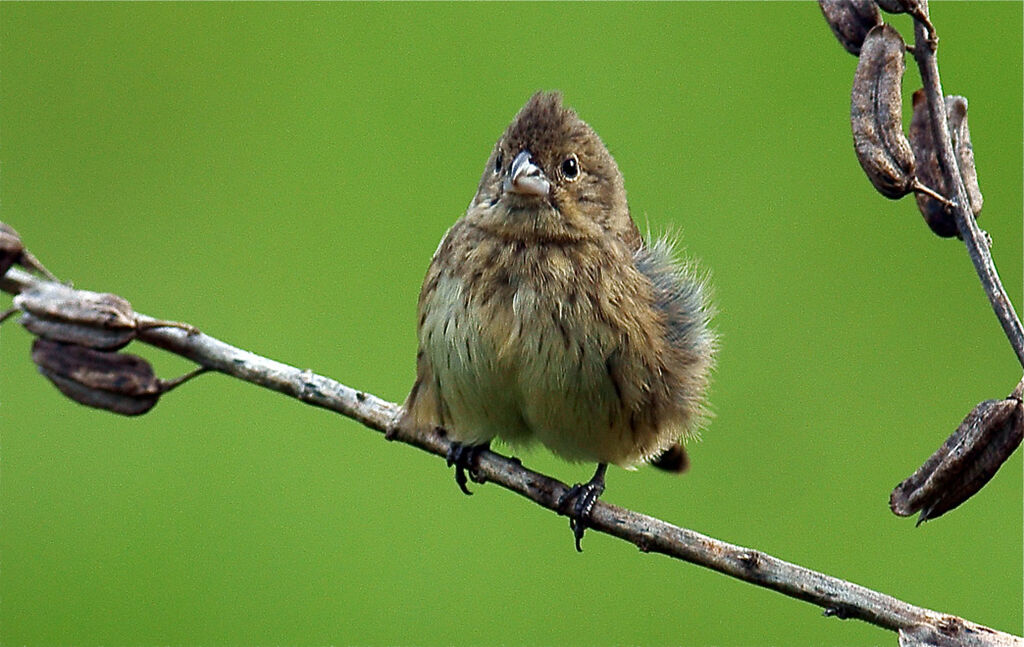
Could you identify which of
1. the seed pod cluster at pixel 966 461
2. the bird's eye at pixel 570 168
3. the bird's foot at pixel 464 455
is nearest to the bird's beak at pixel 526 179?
the bird's eye at pixel 570 168

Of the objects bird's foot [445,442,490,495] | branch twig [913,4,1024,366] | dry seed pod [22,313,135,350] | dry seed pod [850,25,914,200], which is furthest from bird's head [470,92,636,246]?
branch twig [913,4,1024,366]

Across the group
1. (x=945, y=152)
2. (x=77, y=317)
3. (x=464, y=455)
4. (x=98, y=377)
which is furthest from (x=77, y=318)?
(x=945, y=152)

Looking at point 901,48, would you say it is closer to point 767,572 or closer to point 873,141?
point 873,141

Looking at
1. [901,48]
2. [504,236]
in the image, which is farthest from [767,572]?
[504,236]

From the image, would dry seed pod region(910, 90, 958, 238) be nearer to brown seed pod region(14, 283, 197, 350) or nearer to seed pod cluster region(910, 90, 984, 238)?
seed pod cluster region(910, 90, 984, 238)

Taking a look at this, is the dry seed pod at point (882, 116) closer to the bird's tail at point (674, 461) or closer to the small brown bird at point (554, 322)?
the small brown bird at point (554, 322)

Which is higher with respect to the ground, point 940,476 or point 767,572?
point 940,476

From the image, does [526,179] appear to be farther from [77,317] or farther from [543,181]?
[77,317]
